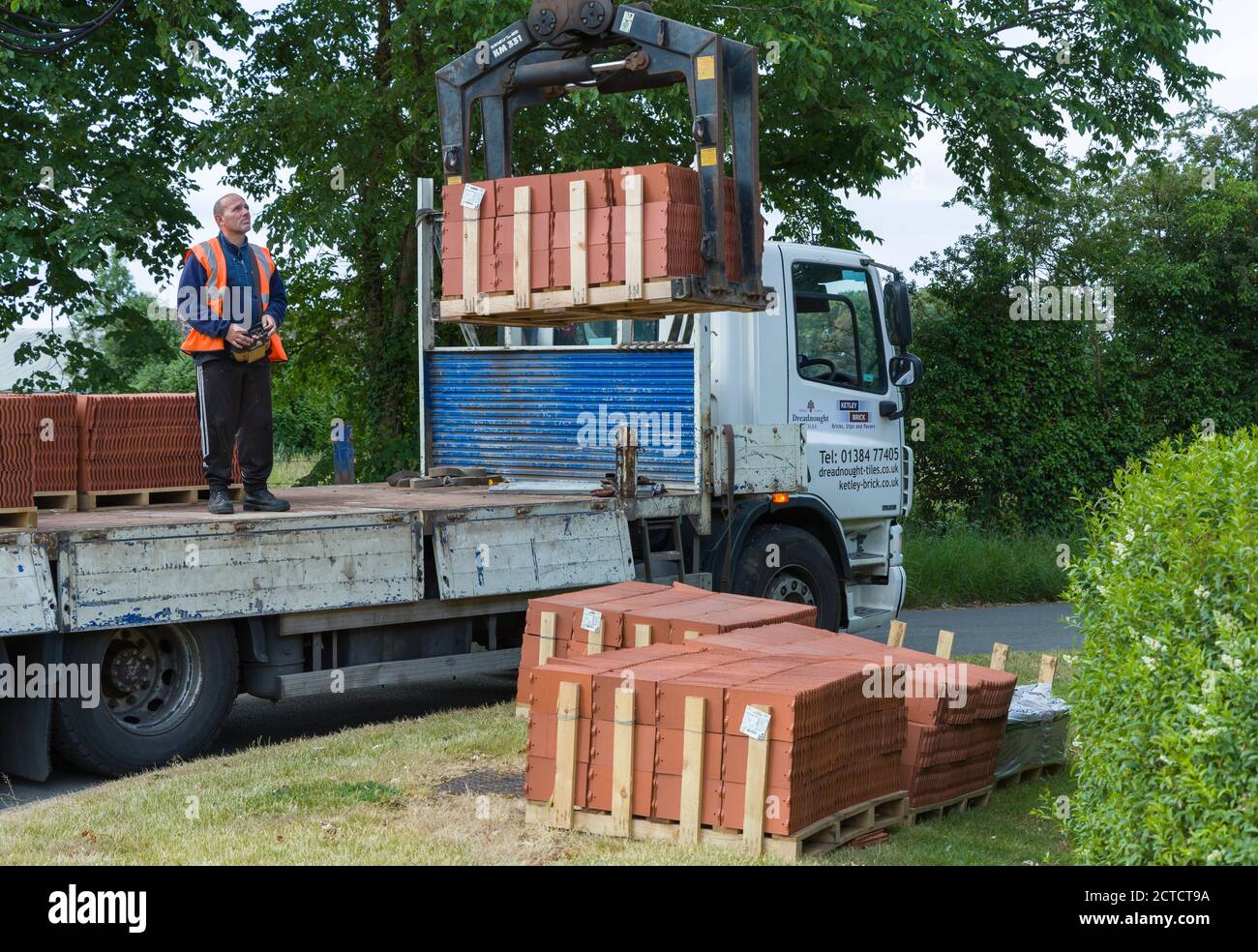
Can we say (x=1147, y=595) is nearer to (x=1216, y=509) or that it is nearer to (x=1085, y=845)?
(x=1216, y=509)

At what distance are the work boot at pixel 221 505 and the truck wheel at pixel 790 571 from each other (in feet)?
11.5

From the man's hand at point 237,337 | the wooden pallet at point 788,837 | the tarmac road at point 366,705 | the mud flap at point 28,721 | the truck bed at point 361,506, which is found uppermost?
the man's hand at point 237,337

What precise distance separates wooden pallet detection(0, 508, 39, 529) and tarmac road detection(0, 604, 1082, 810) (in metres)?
1.26

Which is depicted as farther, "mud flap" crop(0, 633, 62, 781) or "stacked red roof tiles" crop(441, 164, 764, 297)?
"stacked red roof tiles" crop(441, 164, 764, 297)

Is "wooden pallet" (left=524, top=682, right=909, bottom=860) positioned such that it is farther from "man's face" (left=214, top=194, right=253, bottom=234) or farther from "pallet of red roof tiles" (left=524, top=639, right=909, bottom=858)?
"man's face" (left=214, top=194, right=253, bottom=234)

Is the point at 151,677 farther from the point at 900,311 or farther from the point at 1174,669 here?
the point at 900,311

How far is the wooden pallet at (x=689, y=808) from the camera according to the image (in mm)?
5836

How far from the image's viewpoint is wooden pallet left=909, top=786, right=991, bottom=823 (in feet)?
22.0

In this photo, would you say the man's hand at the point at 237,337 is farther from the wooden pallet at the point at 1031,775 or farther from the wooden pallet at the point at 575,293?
the wooden pallet at the point at 1031,775

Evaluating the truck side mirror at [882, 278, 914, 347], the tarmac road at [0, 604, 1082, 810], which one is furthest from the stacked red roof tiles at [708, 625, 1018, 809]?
the truck side mirror at [882, 278, 914, 347]

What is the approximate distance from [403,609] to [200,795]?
1998 millimetres

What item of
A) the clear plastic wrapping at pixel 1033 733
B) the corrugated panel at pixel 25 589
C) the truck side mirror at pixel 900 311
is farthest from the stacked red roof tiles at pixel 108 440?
the truck side mirror at pixel 900 311

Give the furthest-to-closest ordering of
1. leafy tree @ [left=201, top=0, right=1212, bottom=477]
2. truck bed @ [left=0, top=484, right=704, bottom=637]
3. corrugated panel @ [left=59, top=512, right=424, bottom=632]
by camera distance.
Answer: leafy tree @ [left=201, top=0, right=1212, bottom=477], corrugated panel @ [left=59, top=512, right=424, bottom=632], truck bed @ [left=0, top=484, right=704, bottom=637]

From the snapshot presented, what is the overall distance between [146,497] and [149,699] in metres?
1.43
